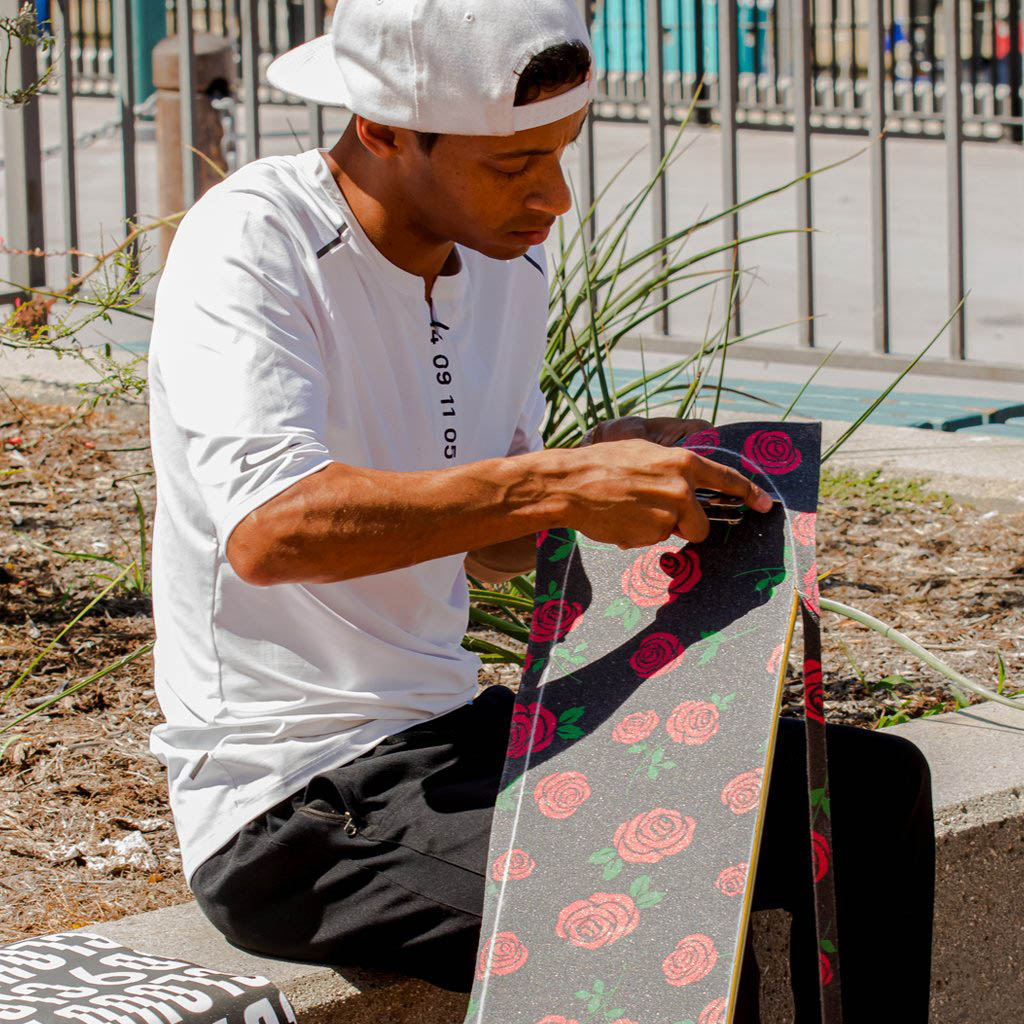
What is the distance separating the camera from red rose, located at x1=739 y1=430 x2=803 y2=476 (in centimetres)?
214

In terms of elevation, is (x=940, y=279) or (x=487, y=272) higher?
(x=487, y=272)

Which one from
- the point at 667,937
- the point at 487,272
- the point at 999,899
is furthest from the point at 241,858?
the point at 999,899

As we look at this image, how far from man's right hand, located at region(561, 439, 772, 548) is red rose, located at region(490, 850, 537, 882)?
357 millimetres

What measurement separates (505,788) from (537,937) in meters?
0.17

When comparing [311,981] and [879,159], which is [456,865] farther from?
[879,159]

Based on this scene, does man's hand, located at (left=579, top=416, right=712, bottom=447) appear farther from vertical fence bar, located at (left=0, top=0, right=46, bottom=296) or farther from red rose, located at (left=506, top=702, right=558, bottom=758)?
vertical fence bar, located at (left=0, top=0, right=46, bottom=296)

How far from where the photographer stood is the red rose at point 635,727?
2018 mm

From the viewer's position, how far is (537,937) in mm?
Answer: 1907

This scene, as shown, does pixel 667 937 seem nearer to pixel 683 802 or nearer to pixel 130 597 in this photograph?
pixel 683 802

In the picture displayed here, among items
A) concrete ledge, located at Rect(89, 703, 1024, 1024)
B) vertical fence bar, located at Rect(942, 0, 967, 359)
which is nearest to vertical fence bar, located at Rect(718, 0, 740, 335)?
vertical fence bar, located at Rect(942, 0, 967, 359)

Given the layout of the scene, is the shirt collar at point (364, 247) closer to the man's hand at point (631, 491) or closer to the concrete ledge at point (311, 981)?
the man's hand at point (631, 491)

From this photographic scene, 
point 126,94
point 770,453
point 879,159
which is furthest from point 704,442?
point 126,94

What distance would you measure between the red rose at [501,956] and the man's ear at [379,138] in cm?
90

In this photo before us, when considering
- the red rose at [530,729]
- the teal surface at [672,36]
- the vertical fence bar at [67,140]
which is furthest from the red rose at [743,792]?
the teal surface at [672,36]
